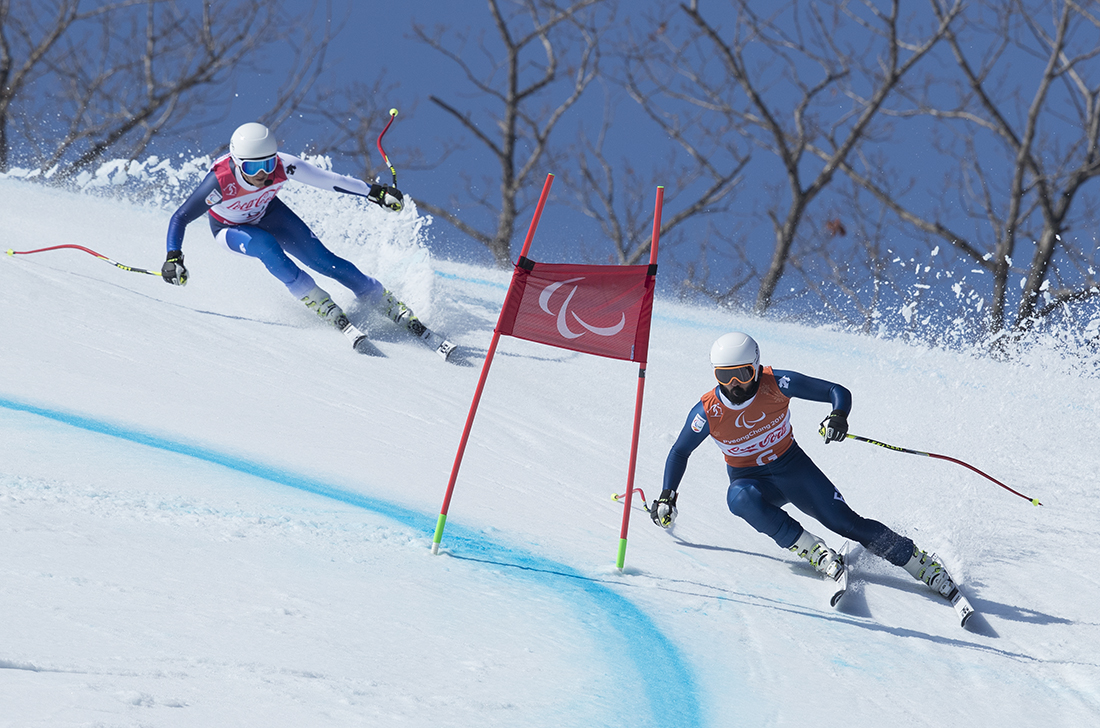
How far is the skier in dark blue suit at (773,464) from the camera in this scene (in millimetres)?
3951

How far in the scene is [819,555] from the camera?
3.97 metres

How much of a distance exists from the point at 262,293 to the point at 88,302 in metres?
1.63

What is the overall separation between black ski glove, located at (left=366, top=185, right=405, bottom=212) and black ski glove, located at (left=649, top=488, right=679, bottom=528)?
3644 millimetres

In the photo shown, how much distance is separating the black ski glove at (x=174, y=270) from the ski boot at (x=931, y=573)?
16.7 ft

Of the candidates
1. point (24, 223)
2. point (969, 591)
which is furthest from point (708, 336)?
point (24, 223)

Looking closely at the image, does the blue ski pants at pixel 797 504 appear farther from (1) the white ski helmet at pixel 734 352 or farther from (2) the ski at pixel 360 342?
(2) the ski at pixel 360 342

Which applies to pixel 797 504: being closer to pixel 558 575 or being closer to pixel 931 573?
pixel 931 573

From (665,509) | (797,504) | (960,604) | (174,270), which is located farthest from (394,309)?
(960,604)

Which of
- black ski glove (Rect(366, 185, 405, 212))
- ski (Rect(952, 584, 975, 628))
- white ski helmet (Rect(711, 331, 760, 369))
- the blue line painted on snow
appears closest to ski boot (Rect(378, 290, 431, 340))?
black ski glove (Rect(366, 185, 405, 212))

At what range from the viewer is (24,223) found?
28.9 ft

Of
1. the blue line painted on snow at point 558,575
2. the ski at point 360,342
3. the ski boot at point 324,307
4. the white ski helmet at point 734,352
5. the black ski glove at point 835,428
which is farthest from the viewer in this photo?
the ski boot at point 324,307

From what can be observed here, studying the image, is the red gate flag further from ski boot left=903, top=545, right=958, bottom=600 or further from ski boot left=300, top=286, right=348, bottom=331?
ski boot left=300, top=286, right=348, bottom=331

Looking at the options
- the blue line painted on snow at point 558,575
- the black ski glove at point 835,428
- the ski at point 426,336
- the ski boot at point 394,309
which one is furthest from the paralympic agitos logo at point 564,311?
the ski boot at point 394,309

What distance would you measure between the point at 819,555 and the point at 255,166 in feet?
15.2
